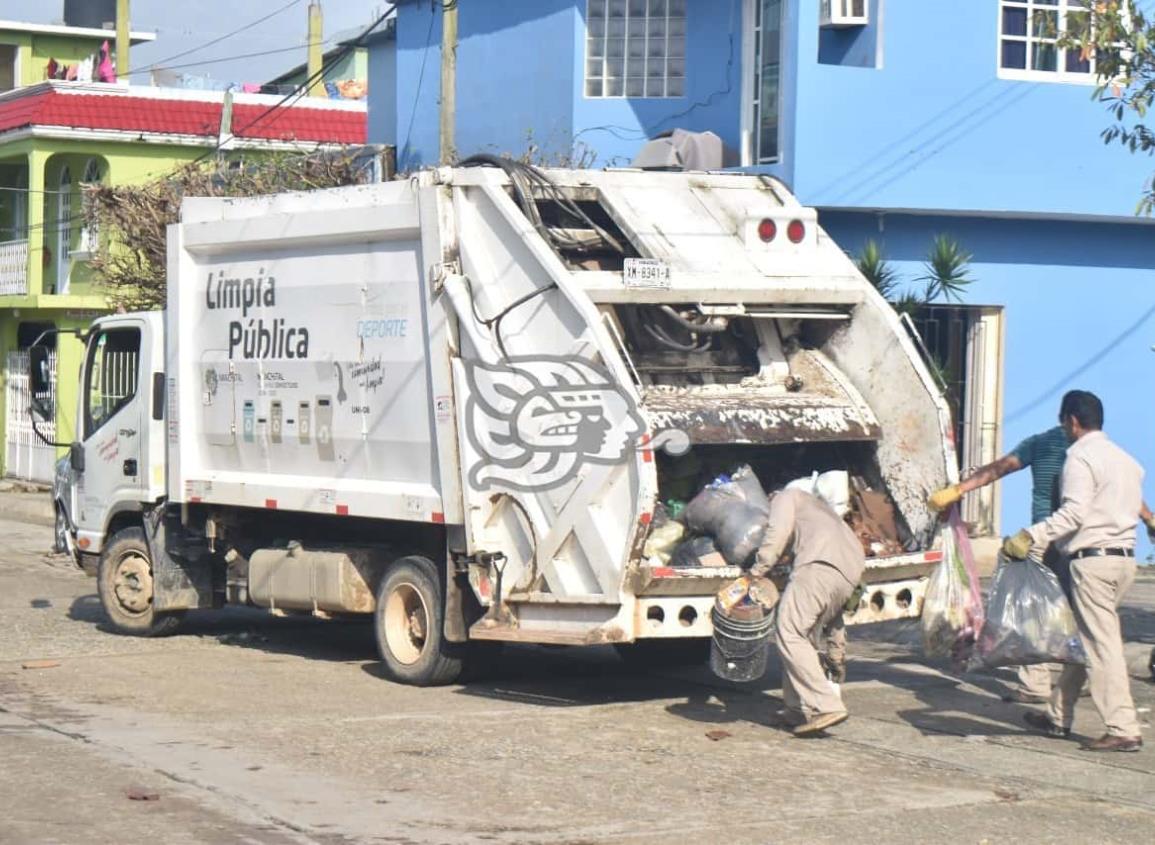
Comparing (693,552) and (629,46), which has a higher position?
(629,46)

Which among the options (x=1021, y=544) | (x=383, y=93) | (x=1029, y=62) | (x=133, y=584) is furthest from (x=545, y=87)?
(x=1021, y=544)

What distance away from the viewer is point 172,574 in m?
12.6

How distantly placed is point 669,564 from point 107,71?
1004 inches

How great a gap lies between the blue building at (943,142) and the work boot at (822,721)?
320 inches

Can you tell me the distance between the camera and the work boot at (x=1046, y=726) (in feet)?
30.5

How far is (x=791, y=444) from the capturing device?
33.7ft

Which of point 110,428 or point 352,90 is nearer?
point 110,428

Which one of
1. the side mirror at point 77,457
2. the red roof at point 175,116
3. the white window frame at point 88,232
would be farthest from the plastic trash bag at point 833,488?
the red roof at point 175,116

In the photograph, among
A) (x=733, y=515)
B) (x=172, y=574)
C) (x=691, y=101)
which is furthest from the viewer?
(x=691, y=101)

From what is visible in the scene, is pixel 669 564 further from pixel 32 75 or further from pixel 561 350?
pixel 32 75

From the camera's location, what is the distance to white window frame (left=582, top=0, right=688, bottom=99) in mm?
18672

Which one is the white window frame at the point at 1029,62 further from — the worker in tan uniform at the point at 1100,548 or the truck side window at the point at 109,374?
the worker in tan uniform at the point at 1100,548

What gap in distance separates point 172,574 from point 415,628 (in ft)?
8.45

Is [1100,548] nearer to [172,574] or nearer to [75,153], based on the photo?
[172,574]
